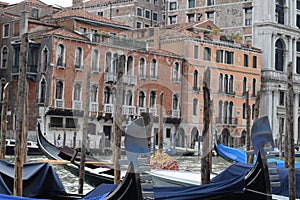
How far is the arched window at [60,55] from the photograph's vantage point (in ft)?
39.8

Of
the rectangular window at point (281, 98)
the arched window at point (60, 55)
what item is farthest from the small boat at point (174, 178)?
the rectangular window at point (281, 98)

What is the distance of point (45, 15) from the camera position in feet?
47.8

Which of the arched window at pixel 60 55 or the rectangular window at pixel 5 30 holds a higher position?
the rectangular window at pixel 5 30

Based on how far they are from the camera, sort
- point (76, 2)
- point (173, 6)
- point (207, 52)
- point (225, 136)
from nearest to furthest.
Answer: point (207, 52) < point (225, 136) < point (173, 6) < point (76, 2)

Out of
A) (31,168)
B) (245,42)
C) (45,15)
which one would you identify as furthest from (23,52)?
(245,42)

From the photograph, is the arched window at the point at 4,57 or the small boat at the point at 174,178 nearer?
the small boat at the point at 174,178

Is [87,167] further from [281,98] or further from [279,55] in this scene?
[279,55]

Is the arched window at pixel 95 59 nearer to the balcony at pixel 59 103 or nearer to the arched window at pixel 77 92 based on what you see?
the arched window at pixel 77 92

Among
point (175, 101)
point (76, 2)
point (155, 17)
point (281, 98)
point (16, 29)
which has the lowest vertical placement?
point (175, 101)

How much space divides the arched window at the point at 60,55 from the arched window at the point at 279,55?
6.97 m

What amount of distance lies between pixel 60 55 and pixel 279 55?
7274 mm

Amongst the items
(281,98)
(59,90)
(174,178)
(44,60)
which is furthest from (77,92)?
(281,98)

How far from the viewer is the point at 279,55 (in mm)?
17219

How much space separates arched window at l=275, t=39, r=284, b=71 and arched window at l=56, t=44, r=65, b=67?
22.9 feet
